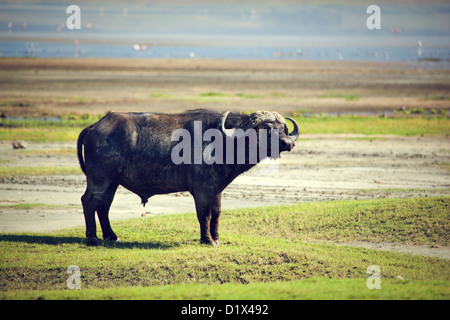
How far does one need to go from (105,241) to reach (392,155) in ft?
47.3

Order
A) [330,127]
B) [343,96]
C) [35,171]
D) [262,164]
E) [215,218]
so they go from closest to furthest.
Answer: [215,218] → [35,171] → [262,164] → [330,127] → [343,96]

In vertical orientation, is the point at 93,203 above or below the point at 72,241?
above

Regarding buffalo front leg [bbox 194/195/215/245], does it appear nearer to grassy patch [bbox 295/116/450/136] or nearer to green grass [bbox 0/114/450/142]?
green grass [bbox 0/114/450/142]

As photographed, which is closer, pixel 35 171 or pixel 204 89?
pixel 35 171

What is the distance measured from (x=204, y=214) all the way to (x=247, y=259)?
4.89 feet

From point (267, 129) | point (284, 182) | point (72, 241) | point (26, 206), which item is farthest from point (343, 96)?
point (72, 241)

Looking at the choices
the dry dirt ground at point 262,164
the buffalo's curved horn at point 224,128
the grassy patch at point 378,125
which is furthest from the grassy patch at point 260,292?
the grassy patch at point 378,125

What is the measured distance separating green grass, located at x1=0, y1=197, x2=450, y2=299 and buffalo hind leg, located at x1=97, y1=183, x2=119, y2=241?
21 centimetres

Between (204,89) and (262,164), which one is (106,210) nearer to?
(262,164)

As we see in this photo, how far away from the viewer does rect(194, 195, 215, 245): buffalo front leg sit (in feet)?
38.0

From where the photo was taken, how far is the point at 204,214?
456 inches

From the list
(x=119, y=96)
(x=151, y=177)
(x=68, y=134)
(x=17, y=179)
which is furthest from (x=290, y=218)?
(x=119, y=96)

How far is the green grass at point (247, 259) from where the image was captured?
29.3 feet

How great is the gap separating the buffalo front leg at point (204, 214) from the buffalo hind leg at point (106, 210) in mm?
1588
